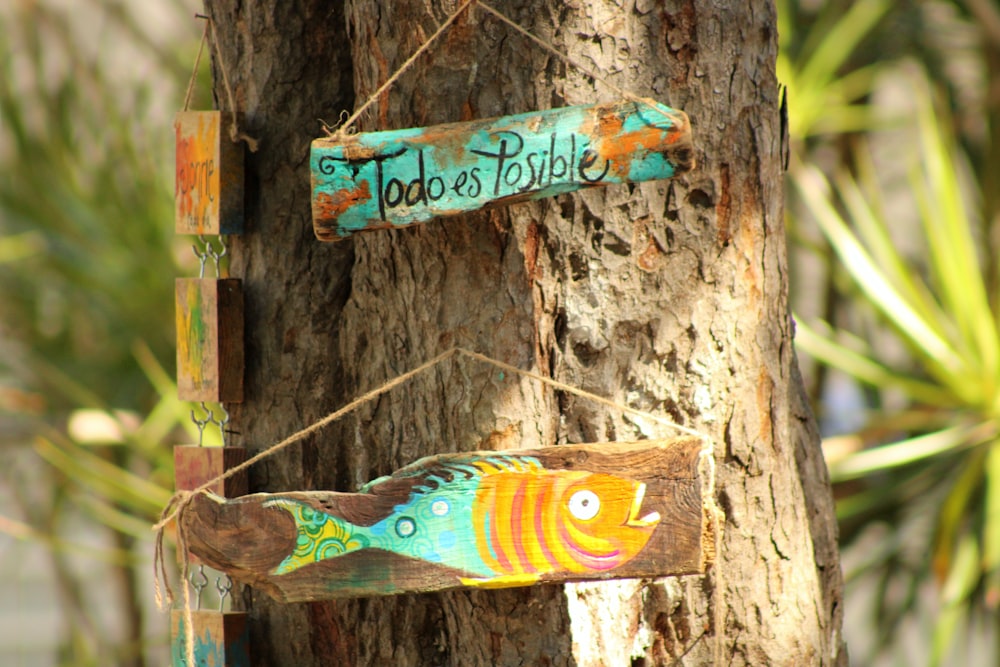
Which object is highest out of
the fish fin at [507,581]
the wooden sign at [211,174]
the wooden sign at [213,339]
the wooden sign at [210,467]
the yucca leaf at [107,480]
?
the wooden sign at [211,174]

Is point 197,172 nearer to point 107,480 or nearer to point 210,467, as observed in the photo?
point 210,467

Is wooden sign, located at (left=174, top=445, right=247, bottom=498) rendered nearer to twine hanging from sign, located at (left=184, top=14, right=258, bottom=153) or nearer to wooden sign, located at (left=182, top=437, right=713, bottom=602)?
wooden sign, located at (left=182, top=437, right=713, bottom=602)

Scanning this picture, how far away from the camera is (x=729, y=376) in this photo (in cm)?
73

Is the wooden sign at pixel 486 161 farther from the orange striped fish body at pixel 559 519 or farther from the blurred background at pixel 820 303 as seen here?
the blurred background at pixel 820 303

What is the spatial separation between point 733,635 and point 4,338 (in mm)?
2147

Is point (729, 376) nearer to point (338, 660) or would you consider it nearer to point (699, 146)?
point (699, 146)

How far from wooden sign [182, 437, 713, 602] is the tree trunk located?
5 cm

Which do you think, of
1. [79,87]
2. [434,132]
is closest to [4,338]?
[79,87]

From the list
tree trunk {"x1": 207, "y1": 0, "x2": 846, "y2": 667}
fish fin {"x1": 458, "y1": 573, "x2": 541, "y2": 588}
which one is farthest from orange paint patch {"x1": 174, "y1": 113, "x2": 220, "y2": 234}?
fish fin {"x1": 458, "y1": 573, "x2": 541, "y2": 588}

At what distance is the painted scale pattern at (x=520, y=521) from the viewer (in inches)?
26.5

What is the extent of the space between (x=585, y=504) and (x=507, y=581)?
0.24 feet

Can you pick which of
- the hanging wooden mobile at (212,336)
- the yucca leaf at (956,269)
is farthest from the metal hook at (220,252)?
the yucca leaf at (956,269)

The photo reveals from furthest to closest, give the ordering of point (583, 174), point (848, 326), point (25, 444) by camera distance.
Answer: point (848, 326), point (25, 444), point (583, 174)

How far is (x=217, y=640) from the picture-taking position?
2.68 feet
